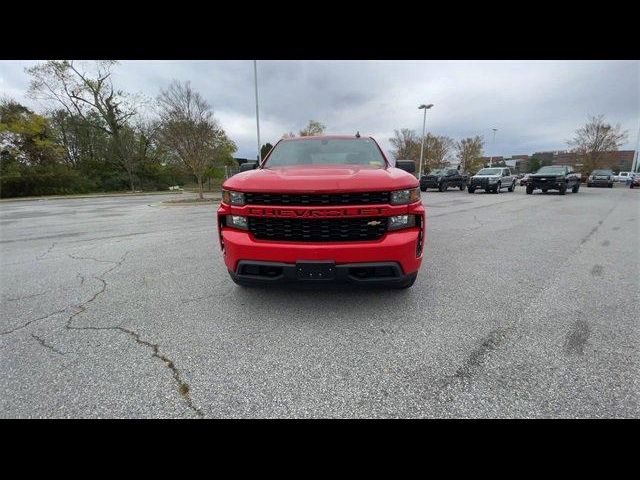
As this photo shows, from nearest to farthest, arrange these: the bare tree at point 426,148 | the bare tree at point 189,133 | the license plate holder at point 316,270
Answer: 1. the license plate holder at point 316,270
2. the bare tree at point 189,133
3. the bare tree at point 426,148

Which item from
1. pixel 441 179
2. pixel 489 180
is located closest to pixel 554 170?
pixel 489 180

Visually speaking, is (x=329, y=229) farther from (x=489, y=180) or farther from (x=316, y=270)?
(x=489, y=180)

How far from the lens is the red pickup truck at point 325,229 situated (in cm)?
262

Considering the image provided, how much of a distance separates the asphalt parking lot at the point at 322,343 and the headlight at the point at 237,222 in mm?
888

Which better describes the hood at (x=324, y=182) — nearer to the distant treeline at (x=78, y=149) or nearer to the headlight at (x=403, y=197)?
the headlight at (x=403, y=197)

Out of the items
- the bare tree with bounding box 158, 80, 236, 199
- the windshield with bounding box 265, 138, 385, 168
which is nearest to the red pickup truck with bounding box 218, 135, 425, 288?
the windshield with bounding box 265, 138, 385, 168

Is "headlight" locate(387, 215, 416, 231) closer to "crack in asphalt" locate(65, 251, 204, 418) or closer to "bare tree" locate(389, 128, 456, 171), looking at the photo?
"crack in asphalt" locate(65, 251, 204, 418)

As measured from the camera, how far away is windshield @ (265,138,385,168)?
3991 mm

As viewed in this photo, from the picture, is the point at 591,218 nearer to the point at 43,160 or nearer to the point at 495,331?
the point at 495,331

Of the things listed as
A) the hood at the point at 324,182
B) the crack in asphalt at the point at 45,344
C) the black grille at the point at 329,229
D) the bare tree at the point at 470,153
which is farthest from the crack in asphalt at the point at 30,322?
the bare tree at the point at 470,153

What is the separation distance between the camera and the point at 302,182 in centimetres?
268

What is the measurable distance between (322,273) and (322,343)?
1.92 ft

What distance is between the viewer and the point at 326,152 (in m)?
4.26

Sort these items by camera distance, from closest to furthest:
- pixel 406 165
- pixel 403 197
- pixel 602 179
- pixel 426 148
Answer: pixel 403 197 < pixel 406 165 < pixel 602 179 < pixel 426 148
